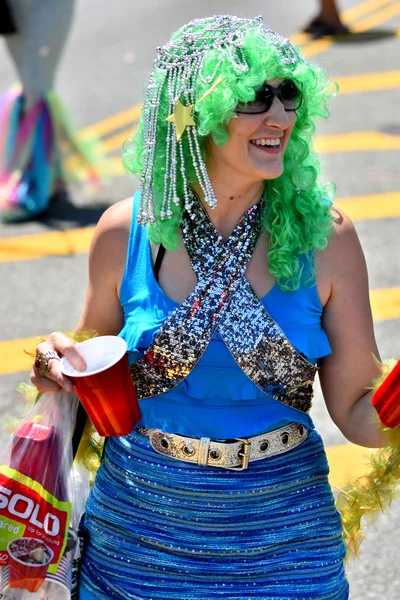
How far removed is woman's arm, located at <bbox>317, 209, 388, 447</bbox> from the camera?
9.17 feet

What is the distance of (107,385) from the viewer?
99.0 inches

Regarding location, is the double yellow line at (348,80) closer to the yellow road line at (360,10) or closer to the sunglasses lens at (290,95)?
the yellow road line at (360,10)

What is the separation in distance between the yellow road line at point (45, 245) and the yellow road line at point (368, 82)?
3783mm

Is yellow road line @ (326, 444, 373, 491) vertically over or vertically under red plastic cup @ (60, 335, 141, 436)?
under

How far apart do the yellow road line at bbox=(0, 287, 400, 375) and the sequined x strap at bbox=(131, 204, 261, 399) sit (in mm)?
2564

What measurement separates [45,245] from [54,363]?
447cm

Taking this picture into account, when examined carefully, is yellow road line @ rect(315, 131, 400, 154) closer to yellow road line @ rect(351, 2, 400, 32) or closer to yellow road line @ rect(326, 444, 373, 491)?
yellow road line @ rect(351, 2, 400, 32)

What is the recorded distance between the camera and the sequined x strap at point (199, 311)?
2.75 meters

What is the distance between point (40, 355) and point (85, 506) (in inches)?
17.3

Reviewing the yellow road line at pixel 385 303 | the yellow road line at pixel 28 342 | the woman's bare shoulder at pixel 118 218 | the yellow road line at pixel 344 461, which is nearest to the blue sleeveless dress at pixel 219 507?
the woman's bare shoulder at pixel 118 218

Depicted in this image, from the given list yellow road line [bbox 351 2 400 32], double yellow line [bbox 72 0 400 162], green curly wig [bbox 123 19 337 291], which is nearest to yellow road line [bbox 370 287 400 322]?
double yellow line [bbox 72 0 400 162]

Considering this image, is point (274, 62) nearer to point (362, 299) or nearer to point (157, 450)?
point (362, 299)

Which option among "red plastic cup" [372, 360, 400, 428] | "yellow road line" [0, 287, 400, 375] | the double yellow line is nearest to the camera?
"red plastic cup" [372, 360, 400, 428]

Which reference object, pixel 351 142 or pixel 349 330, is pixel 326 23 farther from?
pixel 349 330
